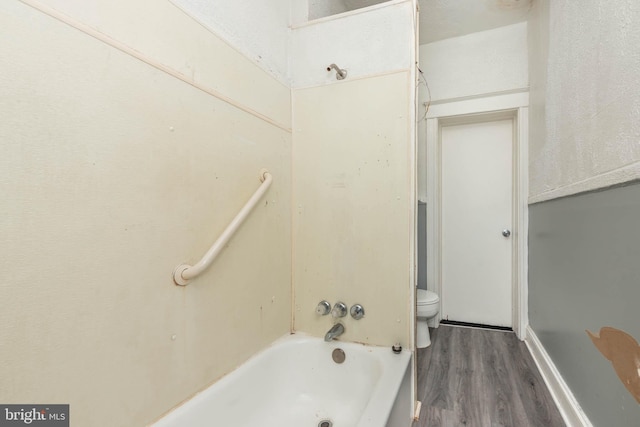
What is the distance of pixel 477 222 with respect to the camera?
269 centimetres

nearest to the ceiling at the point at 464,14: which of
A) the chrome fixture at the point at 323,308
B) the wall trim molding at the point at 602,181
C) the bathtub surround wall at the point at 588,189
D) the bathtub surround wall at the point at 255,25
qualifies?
the bathtub surround wall at the point at 588,189

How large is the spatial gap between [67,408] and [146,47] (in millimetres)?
1001

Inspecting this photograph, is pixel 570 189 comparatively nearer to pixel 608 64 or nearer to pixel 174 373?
pixel 608 64

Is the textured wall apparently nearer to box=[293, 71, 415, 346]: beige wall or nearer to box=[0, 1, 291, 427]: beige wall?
box=[293, 71, 415, 346]: beige wall

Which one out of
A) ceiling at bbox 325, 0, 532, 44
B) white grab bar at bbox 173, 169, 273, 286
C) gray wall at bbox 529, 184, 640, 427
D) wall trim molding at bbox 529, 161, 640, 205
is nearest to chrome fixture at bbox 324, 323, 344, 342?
white grab bar at bbox 173, 169, 273, 286

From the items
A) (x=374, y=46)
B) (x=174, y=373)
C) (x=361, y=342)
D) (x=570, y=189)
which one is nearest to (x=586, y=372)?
(x=570, y=189)

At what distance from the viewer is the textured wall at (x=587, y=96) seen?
965 mm

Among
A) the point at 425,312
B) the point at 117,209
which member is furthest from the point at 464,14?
the point at 117,209

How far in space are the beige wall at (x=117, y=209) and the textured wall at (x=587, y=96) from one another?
4.51ft

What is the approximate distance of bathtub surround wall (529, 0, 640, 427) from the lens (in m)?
0.97

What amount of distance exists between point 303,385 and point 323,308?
1.26 ft

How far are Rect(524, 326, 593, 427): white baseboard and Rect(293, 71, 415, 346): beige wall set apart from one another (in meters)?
0.80

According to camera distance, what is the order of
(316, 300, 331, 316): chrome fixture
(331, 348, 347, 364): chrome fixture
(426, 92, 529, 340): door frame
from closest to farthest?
(331, 348, 347, 364): chrome fixture < (316, 300, 331, 316): chrome fixture < (426, 92, 529, 340): door frame

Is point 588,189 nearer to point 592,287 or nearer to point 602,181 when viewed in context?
point 602,181
